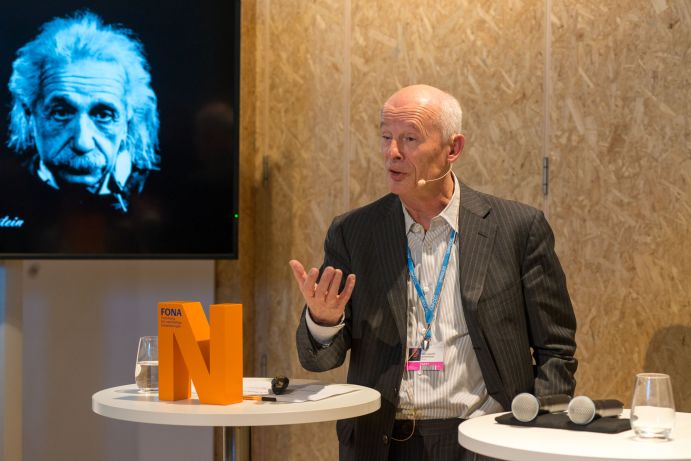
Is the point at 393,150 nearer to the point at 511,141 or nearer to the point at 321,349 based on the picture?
the point at 321,349

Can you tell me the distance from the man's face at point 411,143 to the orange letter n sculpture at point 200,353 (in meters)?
0.71

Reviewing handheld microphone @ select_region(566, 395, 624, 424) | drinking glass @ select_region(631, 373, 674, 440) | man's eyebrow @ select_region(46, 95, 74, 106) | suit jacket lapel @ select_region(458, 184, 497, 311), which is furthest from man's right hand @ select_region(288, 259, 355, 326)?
man's eyebrow @ select_region(46, 95, 74, 106)

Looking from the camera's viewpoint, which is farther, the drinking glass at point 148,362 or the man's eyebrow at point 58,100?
the man's eyebrow at point 58,100

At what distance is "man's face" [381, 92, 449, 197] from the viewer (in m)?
2.95

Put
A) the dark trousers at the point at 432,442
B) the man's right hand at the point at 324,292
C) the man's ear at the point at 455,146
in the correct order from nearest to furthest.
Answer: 1. the man's right hand at the point at 324,292
2. the dark trousers at the point at 432,442
3. the man's ear at the point at 455,146

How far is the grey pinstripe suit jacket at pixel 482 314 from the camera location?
9.21ft

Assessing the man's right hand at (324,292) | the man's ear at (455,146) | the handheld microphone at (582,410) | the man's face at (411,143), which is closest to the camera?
the handheld microphone at (582,410)

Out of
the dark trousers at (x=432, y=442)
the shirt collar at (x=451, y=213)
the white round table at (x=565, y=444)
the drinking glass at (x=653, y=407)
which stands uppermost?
the shirt collar at (x=451, y=213)

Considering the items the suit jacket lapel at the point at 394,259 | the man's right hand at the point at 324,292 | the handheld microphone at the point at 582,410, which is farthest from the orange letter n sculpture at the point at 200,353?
the handheld microphone at the point at 582,410

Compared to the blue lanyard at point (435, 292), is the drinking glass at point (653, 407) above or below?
below

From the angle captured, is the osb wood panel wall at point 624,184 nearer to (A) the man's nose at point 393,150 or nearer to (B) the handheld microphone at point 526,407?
(A) the man's nose at point 393,150

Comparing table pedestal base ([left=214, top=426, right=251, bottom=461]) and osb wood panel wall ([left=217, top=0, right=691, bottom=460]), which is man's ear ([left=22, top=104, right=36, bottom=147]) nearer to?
osb wood panel wall ([left=217, top=0, right=691, bottom=460])

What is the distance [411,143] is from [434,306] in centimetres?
51

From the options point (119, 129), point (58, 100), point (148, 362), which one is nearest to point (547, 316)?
point (148, 362)
